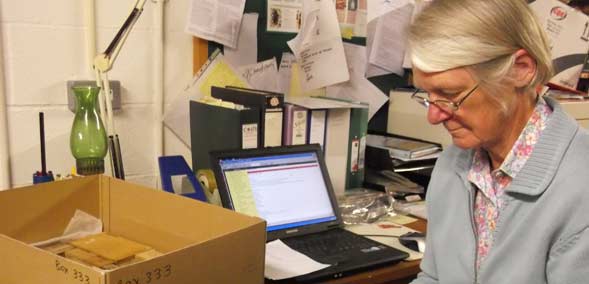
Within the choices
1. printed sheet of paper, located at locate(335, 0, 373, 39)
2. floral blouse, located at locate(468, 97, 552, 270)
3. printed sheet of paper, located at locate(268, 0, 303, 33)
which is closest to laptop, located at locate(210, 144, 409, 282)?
floral blouse, located at locate(468, 97, 552, 270)

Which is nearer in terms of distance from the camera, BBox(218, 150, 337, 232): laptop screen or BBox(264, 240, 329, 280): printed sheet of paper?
BBox(264, 240, 329, 280): printed sheet of paper

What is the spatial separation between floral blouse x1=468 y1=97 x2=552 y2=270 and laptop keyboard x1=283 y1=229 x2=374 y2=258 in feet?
1.12

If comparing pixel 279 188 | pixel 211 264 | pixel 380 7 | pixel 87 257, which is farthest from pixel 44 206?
pixel 380 7

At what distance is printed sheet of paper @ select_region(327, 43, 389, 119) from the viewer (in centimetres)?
217

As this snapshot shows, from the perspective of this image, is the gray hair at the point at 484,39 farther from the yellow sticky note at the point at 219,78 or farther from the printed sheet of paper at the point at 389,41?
the printed sheet of paper at the point at 389,41

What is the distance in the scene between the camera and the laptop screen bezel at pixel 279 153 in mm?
1475

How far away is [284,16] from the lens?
1.97 m

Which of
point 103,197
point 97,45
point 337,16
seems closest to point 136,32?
point 97,45

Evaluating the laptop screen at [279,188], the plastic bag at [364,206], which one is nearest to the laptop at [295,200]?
the laptop screen at [279,188]

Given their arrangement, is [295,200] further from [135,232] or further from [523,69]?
[523,69]

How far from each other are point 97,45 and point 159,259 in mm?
968

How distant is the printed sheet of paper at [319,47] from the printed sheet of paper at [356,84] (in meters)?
0.07

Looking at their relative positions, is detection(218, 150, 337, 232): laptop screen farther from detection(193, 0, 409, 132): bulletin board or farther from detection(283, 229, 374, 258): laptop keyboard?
detection(193, 0, 409, 132): bulletin board

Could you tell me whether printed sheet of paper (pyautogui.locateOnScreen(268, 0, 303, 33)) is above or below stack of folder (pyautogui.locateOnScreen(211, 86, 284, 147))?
above
